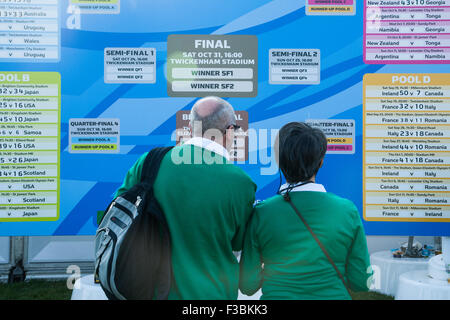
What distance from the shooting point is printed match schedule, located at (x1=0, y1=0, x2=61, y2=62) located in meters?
1.95

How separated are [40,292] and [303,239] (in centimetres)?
339

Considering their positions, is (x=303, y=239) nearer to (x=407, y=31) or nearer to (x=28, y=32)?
(x=407, y=31)

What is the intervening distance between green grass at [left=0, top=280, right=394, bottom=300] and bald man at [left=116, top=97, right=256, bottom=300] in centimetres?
274

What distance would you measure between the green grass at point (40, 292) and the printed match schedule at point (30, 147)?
78.5 inches

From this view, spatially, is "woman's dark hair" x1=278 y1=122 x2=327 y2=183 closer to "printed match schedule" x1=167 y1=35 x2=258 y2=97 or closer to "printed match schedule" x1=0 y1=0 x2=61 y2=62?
"printed match schedule" x1=167 y1=35 x2=258 y2=97

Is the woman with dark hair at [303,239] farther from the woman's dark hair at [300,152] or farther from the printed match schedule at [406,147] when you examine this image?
the printed match schedule at [406,147]

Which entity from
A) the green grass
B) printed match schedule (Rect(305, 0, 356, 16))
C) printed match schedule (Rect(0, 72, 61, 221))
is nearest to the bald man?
printed match schedule (Rect(0, 72, 61, 221))

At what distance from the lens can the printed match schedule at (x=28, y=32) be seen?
195 centimetres

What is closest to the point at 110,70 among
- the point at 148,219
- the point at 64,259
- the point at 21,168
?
the point at 21,168

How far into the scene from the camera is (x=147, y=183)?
133cm

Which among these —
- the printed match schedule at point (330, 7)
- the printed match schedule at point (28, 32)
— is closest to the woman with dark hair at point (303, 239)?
the printed match schedule at point (330, 7)

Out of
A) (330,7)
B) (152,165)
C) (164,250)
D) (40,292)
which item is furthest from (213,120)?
(40,292)

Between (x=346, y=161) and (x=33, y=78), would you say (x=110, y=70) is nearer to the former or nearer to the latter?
(x=33, y=78)

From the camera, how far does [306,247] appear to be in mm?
1289
